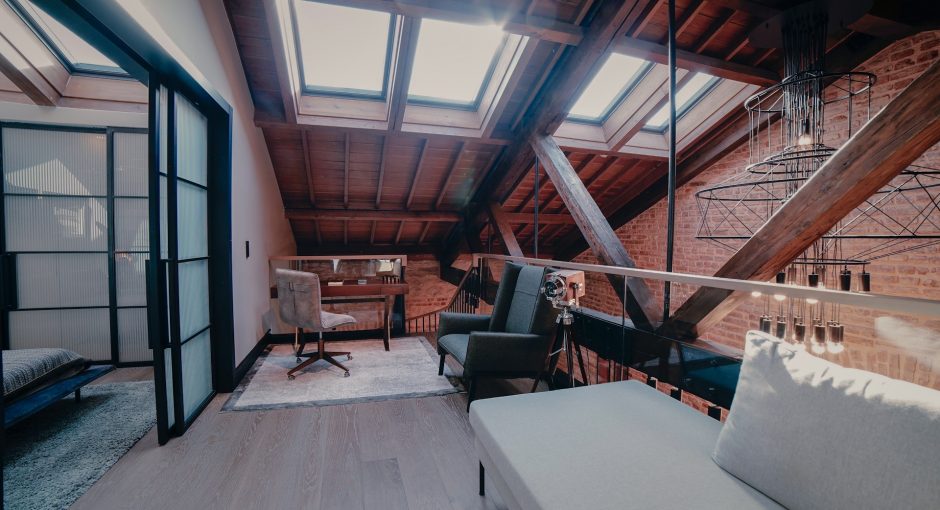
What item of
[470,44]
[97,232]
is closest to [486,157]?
[470,44]

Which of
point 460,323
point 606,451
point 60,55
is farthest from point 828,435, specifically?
point 60,55

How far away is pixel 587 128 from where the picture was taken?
4684 mm

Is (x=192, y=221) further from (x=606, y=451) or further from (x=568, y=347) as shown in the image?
(x=606, y=451)

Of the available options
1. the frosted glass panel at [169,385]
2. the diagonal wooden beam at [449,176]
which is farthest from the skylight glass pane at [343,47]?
the frosted glass panel at [169,385]

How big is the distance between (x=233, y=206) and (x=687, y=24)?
387cm

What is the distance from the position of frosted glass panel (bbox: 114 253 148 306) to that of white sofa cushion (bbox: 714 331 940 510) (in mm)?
4452

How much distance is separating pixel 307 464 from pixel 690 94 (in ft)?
16.5

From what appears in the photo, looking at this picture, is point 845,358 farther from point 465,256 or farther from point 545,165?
point 465,256

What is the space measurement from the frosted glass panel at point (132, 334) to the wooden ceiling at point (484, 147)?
2.02 metres

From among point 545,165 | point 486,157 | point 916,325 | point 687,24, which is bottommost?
point 916,325

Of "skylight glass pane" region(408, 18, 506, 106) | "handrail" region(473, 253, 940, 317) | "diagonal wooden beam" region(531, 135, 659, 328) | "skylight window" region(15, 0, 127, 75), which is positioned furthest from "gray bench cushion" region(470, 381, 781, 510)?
→ "skylight window" region(15, 0, 127, 75)

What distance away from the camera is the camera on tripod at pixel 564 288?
220cm

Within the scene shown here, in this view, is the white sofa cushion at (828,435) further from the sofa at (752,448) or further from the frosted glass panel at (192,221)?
the frosted glass panel at (192,221)

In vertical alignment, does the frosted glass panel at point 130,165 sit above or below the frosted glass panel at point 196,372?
above
